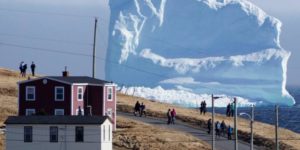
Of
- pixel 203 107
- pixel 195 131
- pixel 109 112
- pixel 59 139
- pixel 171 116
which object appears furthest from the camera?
pixel 203 107

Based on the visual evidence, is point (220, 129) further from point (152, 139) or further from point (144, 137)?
point (144, 137)

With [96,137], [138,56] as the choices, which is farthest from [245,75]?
[96,137]

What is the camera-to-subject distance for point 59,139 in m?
60.7

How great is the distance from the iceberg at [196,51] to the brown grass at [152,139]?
66.0 metres

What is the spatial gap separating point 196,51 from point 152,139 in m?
84.7

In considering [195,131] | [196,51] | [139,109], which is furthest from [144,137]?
[196,51]

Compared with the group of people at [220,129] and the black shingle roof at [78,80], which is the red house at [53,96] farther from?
the group of people at [220,129]

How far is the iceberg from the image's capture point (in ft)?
461

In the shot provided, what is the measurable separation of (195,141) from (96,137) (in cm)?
1096

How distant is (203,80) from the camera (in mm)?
148750

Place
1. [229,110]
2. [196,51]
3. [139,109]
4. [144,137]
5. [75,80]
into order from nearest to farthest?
1. [144,137]
2. [75,80]
3. [139,109]
4. [229,110]
5. [196,51]

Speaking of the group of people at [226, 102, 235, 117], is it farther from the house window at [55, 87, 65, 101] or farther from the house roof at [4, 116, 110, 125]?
the house roof at [4, 116, 110, 125]

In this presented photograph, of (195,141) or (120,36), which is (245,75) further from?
(195,141)

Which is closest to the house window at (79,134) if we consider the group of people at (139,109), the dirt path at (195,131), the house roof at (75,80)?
the house roof at (75,80)
